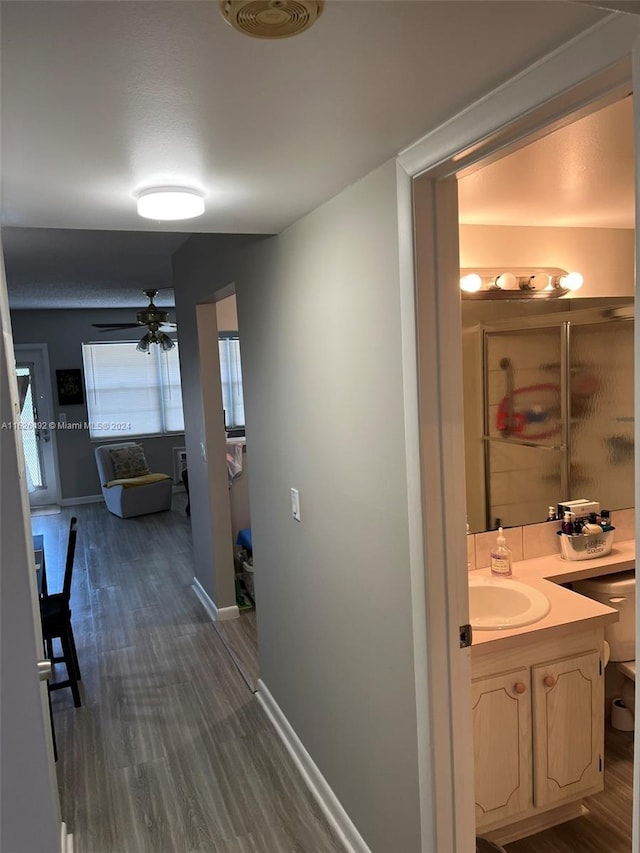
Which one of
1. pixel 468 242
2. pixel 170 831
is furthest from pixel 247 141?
pixel 170 831

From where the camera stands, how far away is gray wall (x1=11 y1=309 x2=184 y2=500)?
8336mm

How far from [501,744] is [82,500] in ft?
24.8

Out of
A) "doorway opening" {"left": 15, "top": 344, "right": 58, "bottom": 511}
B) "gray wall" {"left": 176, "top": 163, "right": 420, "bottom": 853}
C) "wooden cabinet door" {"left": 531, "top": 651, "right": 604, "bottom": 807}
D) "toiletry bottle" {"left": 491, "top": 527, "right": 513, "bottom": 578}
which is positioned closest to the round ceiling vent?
"gray wall" {"left": 176, "top": 163, "right": 420, "bottom": 853}

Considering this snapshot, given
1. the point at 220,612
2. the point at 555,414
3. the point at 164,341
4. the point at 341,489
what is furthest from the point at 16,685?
the point at 164,341

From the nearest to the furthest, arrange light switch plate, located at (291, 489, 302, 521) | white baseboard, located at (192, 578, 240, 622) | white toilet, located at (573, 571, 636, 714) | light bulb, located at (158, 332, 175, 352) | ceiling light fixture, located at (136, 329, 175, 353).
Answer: light switch plate, located at (291, 489, 302, 521)
white toilet, located at (573, 571, 636, 714)
white baseboard, located at (192, 578, 240, 622)
ceiling light fixture, located at (136, 329, 175, 353)
light bulb, located at (158, 332, 175, 352)

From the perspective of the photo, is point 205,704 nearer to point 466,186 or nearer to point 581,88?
point 466,186

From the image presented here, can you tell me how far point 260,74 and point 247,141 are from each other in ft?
1.08

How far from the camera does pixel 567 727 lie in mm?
2268

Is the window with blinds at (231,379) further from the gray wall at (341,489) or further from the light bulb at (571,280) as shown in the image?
the light bulb at (571,280)

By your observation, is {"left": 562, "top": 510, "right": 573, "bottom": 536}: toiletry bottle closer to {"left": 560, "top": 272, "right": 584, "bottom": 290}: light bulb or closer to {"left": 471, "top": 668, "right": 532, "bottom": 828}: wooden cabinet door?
{"left": 471, "top": 668, "right": 532, "bottom": 828}: wooden cabinet door

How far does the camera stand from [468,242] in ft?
8.86

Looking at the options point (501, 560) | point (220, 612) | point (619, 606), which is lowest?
point (220, 612)

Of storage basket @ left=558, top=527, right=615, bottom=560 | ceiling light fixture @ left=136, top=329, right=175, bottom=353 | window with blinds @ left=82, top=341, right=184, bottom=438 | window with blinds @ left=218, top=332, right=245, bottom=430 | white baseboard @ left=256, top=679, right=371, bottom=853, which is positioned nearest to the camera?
white baseboard @ left=256, top=679, right=371, bottom=853

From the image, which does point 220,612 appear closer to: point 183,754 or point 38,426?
point 183,754
